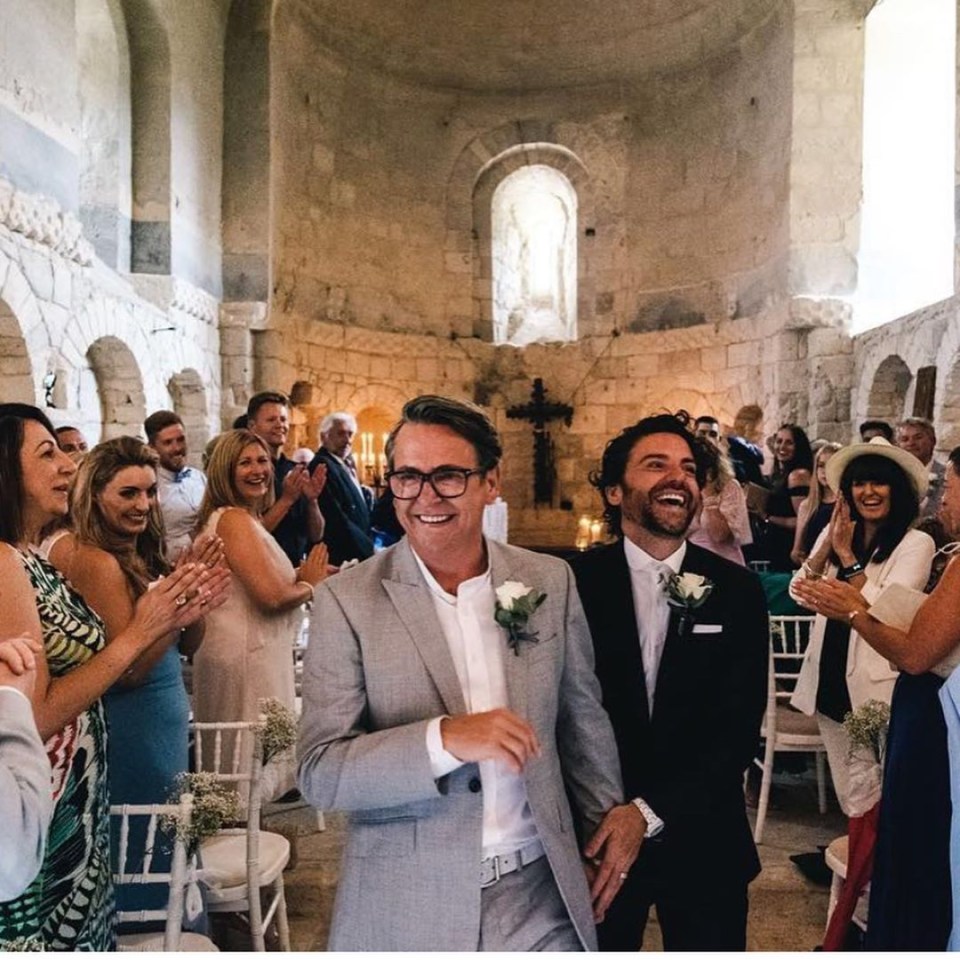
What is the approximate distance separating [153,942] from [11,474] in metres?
1.06

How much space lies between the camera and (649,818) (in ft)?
5.52

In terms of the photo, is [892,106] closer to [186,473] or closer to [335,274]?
[335,274]

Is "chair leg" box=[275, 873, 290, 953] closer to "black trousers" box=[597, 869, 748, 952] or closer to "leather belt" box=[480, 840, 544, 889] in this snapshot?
"black trousers" box=[597, 869, 748, 952]

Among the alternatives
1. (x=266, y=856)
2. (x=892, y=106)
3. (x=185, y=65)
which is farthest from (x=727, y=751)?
(x=892, y=106)

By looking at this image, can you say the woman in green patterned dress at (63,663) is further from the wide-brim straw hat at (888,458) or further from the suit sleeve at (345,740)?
the wide-brim straw hat at (888,458)

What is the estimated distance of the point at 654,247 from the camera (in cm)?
1084

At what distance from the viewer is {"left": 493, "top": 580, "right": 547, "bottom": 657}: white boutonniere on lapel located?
148cm

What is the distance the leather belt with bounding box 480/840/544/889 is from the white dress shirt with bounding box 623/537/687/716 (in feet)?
1.87

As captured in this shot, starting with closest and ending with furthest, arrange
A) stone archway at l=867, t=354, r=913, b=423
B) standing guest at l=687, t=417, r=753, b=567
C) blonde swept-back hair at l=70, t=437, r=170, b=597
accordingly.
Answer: blonde swept-back hair at l=70, t=437, r=170, b=597
standing guest at l=687, t=417, r=753, b=567
stone archway at l=867, t=354, r=913, b=423

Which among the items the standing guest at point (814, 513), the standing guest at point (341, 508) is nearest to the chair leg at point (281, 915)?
the standing guest at point (341, 508)

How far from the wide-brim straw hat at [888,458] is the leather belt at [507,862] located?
1872mm

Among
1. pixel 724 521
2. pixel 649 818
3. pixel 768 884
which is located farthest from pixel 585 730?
pixel 724 521

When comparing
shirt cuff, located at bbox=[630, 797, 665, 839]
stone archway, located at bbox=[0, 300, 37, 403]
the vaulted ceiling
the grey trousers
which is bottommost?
the grey trousers

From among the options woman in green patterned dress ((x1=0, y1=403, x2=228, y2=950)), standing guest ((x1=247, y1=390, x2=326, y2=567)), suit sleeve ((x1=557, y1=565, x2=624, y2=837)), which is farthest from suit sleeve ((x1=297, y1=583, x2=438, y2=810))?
standing guest ((x1=247, y1=390, x2=326, y2=567))
